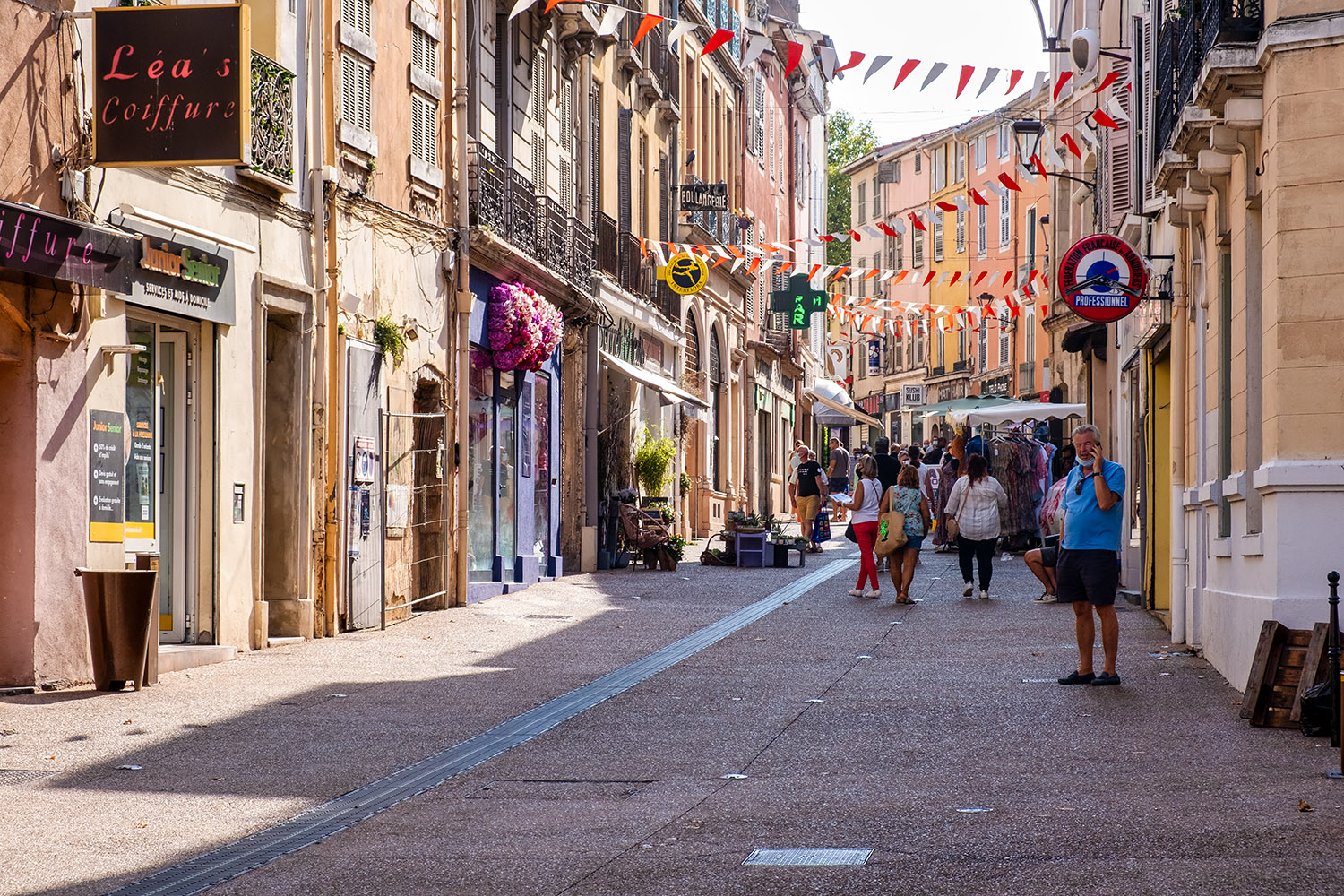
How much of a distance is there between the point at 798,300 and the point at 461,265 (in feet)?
91.6

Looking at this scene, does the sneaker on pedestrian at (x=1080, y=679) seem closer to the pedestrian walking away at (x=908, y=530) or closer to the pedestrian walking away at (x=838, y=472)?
the pedestrian walking away at (x=908, y=530)

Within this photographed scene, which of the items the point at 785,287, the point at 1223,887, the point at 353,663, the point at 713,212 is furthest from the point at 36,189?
the point at 785,287

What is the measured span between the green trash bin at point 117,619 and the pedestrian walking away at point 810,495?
18.8 m

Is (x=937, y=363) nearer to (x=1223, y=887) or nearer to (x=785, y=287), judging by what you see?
(x=785, y=287)

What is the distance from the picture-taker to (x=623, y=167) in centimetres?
2817

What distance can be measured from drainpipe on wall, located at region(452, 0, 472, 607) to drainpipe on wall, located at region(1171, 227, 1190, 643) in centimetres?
741

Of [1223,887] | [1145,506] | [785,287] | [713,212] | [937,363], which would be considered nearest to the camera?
[1223,887]

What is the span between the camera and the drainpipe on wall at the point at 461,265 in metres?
19.0

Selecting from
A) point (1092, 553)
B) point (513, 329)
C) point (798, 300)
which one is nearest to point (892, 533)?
point (513, 329)

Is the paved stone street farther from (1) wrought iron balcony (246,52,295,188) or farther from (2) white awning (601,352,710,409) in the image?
(2) white awning (601,352,710,409)

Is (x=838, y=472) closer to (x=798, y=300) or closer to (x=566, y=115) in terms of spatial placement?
Result: (x=798, y=300)

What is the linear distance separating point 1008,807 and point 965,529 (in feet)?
39.9

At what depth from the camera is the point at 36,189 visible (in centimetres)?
1125

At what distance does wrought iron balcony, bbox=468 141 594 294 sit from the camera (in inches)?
779
